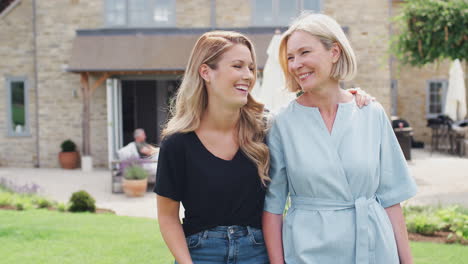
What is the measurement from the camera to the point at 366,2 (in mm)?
14695

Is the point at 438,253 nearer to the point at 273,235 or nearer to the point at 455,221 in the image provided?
the point at 455,221

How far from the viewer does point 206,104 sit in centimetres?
236

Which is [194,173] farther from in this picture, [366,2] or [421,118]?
[421,118]

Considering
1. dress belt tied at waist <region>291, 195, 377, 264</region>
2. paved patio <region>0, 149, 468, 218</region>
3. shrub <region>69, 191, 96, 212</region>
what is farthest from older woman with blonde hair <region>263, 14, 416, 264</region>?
shrub <region>69, 191, 96, 212</region>

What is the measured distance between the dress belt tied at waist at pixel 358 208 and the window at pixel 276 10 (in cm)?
1303

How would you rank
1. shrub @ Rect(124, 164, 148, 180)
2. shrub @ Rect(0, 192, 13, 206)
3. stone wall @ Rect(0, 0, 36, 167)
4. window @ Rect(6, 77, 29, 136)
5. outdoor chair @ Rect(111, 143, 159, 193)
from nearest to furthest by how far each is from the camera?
1. shrub @ Rect(0, 192, 13, 206)
2. shrub @ Rect(124, 164, 148, 180)
3. outdoor chair @ Rect(111, 143, 159, 193)
4. stone wall @ Rect(0, 0, 36, 167)
5. window @ Rect(6, 77, 29, 136)

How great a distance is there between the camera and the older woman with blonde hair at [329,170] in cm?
213

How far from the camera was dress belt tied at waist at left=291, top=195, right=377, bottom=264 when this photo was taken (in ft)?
6.91

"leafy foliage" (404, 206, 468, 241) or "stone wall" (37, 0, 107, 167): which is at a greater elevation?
"stone wall" (37, 0, 107, 167)

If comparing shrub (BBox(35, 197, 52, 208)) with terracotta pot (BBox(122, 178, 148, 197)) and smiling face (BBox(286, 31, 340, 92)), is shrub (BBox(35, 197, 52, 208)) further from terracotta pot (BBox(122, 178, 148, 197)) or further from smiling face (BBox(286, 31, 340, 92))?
smiling face (BBox(286, 31, 340, 92))

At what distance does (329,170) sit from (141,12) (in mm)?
13687

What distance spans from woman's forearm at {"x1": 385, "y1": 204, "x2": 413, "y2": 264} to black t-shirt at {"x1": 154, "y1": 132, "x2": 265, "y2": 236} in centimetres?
60

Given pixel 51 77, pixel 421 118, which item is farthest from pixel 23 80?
pixel 421 118

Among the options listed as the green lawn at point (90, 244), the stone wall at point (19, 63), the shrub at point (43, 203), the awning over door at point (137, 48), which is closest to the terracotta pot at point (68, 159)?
the stone wall at point (19, 63)
